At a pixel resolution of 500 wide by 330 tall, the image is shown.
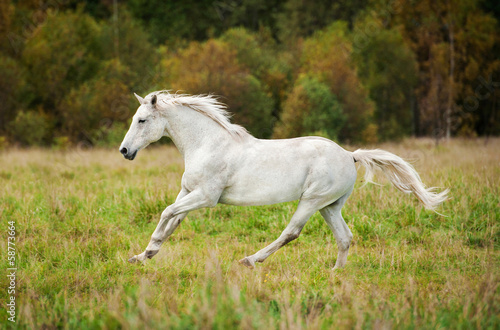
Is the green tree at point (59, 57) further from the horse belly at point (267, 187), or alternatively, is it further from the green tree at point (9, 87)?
the horse belly at point (267, 187)

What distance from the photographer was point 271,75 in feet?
73.9

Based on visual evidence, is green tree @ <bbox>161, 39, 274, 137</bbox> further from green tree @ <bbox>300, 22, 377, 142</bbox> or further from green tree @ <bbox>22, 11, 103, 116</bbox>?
green tree @ <bbox>22, 11, 103, 116</bbox>

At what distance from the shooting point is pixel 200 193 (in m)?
4.67

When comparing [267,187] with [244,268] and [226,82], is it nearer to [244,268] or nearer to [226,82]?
[244,268]

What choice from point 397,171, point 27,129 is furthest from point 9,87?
point 397,171

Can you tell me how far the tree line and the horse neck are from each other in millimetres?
13739

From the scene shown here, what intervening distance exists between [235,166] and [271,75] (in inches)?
724

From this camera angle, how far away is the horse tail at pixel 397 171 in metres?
5.12

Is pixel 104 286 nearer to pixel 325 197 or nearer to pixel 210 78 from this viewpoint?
pixel 325 197

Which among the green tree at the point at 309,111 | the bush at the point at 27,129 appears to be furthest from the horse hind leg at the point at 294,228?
the bush at the point at 27,129

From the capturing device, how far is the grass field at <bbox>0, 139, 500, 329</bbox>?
122 inches

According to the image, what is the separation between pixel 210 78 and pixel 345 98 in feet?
19.6

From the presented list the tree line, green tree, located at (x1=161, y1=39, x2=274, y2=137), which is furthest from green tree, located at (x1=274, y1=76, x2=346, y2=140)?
green tree, located at (x1=161, y1=39, x2=274, y2=137)

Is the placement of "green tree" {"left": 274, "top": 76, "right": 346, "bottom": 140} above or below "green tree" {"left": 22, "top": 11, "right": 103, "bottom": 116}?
below
